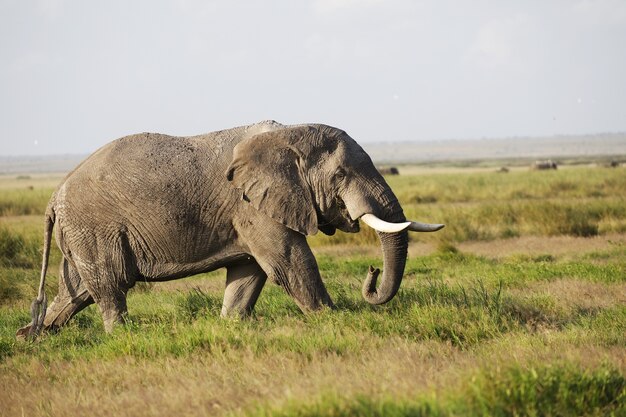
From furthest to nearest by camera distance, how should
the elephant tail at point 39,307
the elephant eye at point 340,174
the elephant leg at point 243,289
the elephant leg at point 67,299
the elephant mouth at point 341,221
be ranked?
the elephant leg at point 67,299, the elephant leg at point 243,289, the elephant tail at point 39,307, the elephant mouth at point 341,221, the elephant eye at point 340,174

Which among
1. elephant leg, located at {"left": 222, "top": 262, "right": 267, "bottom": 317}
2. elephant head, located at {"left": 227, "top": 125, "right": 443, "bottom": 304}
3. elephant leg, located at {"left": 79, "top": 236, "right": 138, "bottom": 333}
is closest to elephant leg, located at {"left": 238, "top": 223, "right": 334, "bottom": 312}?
elephant head, located at {"left": 227, "top": 125, "right": 443, "bottom": 304}

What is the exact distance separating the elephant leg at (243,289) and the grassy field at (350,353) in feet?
0.80

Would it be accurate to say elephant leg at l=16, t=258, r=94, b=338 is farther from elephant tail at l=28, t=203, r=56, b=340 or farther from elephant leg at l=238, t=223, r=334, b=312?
elephant leg at l=238, t=223, r=334, b=312

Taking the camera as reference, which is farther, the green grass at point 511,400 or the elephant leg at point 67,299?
the elephant leg at point 67,299

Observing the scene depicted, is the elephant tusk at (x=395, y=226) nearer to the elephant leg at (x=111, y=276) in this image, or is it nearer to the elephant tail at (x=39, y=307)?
the elephant leg at (x=111, y=276)

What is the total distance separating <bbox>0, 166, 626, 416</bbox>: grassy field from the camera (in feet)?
17.9

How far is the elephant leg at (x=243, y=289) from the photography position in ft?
30.7

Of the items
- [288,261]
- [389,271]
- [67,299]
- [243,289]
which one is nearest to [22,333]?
[67,299]

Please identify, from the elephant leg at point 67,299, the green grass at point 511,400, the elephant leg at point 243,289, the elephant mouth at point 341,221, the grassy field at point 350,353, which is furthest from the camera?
the elephant leg at point 67,299

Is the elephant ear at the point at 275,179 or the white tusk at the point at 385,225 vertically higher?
the elephant ear at the point at 275,179

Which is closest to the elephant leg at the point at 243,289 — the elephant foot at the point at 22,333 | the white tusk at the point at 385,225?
the white tusk at the point at 385,225

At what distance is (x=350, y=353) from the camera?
742 centimetres

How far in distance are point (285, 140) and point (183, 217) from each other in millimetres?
1178

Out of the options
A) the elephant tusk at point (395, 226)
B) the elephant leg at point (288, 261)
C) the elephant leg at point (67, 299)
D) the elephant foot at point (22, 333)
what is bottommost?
the elephant foot at point (22, 333)
